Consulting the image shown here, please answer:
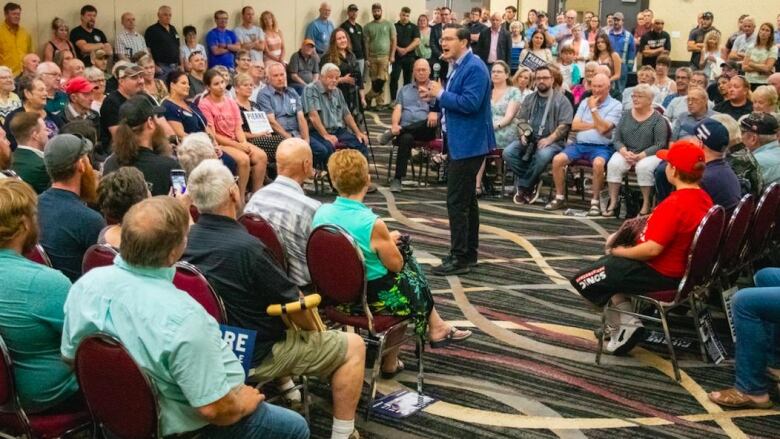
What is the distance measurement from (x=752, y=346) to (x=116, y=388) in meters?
2.78

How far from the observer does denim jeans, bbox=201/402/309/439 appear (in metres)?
2.47

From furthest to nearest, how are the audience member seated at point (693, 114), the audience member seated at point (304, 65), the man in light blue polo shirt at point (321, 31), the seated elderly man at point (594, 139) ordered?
the man in light blue polo shirt at point (321, 31)
the audience member seated at point (304, 65)
the seated elderly man at point (594, 139)
the audience member seated at point (693, 114)

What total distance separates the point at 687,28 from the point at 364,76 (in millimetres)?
7057

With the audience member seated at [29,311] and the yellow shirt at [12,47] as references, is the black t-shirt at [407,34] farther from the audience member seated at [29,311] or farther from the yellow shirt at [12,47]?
the audience member seated at [29,311]

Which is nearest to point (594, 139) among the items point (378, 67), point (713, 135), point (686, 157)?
point (713, 135)

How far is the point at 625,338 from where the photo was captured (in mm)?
4402

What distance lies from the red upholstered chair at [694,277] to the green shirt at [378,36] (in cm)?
1069

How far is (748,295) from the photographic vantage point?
3.75m

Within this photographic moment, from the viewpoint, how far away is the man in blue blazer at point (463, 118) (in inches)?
217

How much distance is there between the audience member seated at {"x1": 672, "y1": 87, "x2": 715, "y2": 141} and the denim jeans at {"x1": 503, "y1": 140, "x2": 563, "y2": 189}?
1199 mm

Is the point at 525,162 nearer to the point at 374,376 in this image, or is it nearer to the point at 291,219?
the point at 291,219

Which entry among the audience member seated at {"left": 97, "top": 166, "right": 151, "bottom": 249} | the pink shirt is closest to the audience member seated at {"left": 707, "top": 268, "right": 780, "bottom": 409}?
the audience member seated at {"left": 97, "top": 166, "right": 151, "bottom": 249}

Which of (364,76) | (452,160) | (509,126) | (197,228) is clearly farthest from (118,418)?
(364,76)

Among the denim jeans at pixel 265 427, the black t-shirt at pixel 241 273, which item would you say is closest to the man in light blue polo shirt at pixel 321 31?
the black t-shirt at pixel 241 273
